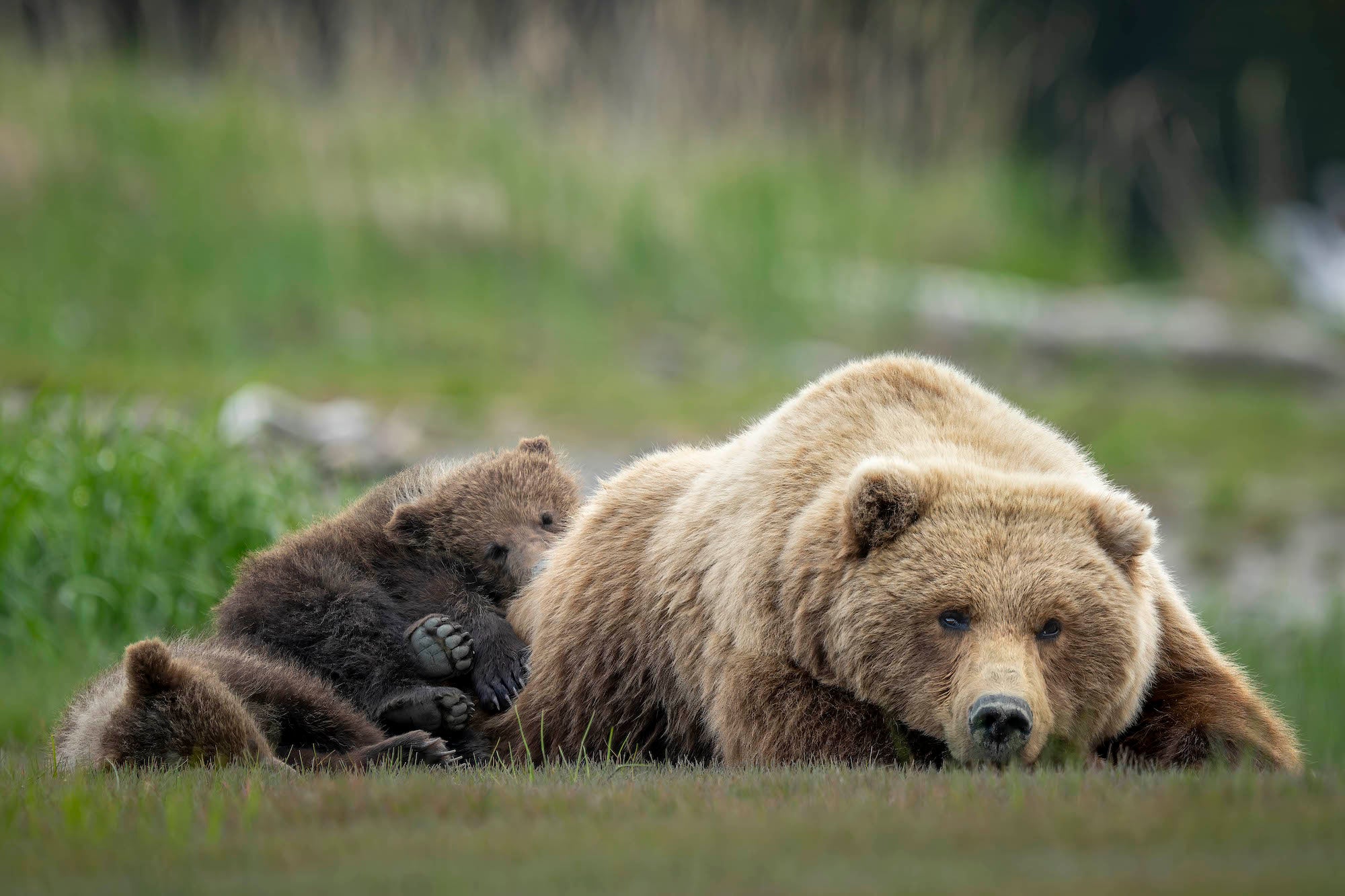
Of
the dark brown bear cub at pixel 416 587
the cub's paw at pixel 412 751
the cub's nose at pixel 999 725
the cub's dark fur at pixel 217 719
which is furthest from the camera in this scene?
the dark brown bear cub at pixel 416 587

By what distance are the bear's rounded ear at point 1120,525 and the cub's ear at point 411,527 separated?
2.52 m

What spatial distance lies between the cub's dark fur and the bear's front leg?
90 centimetres

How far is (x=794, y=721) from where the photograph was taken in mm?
3844

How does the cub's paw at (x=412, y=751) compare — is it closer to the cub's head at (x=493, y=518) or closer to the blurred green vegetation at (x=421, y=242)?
the cub's head at (x=493, y=518)

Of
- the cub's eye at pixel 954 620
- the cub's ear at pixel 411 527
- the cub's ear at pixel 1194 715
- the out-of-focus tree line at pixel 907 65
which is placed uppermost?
the out-of-focus tree line at pixel 907 65

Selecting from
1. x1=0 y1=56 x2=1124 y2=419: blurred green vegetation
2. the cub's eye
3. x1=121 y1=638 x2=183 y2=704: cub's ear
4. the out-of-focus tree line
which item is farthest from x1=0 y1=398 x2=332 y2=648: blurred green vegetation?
the out-of-focus tree line

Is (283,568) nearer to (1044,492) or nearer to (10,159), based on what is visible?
(1044,492)

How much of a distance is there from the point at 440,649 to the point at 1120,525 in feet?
7.28

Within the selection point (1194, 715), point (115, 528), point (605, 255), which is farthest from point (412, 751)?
point (605, 255)

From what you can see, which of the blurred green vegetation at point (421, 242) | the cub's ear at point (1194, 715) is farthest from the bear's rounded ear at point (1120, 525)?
the blurred green vegetation at point (421, 242)

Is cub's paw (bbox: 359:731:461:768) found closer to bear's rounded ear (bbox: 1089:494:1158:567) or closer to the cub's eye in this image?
the cub's eye

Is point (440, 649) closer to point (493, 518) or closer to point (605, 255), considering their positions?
point (493, 518)

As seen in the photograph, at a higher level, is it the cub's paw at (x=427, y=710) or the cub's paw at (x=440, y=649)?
the cub's paw at (x=440, y=649)

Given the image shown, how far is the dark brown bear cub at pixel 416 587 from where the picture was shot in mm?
4789
